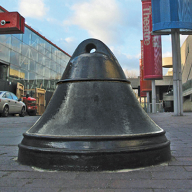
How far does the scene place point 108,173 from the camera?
215 cm

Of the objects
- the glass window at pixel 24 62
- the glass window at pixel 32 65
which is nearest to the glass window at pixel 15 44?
the glass window at pixel 24 62

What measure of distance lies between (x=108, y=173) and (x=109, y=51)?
150 cm

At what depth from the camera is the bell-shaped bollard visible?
2223 mm

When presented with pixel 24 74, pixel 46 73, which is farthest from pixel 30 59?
pixel 46 73

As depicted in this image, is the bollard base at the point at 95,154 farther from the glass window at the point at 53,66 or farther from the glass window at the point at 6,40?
the glass window at the point at 53,66

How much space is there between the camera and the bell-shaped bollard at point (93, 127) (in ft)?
7.29

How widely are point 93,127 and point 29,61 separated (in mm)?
23259

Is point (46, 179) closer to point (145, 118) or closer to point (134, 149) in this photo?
point (134, 149)

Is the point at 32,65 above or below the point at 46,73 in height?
above

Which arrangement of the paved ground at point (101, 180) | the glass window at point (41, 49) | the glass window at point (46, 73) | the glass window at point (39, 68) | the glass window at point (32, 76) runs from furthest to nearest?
1. the glass window at point (46, 73)
2. the glass window at point (41, 49)
3. the glass window at point (39, 68)
4. the glass window at point (32, 76)
5. the paved ground at point (101, 180)

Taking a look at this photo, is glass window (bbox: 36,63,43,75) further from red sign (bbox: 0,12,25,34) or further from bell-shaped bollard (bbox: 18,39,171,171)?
bell-shaped bollard (bbox: 18,39,171,171)

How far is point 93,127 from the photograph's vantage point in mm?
2398

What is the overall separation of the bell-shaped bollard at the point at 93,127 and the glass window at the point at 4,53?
1814 cm

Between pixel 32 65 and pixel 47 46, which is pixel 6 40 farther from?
pixel 47 46
